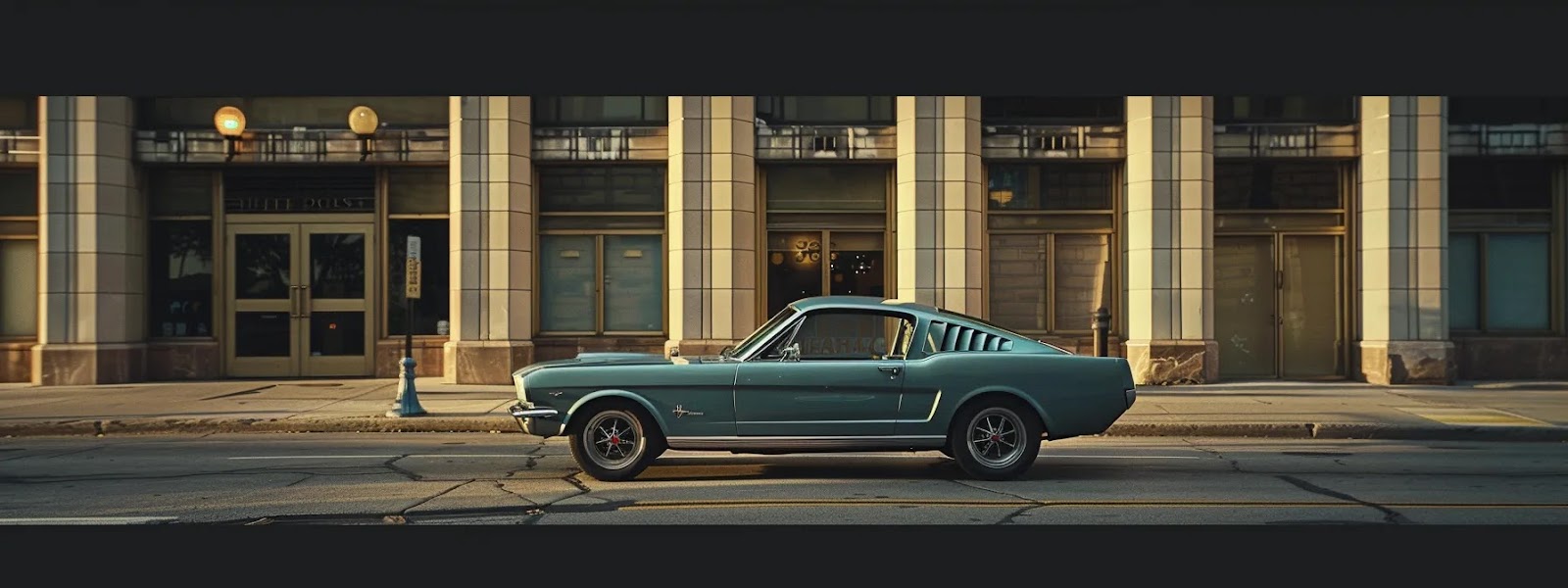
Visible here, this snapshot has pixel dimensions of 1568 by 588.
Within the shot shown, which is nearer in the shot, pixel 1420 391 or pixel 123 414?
pixel 123 414

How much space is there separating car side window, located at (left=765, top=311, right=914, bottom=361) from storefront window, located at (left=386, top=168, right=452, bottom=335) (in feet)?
38.9

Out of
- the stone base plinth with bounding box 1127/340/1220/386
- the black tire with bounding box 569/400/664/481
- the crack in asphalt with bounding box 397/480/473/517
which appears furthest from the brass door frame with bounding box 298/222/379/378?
the stone base plinth with bounding box 1127/340/1220/386

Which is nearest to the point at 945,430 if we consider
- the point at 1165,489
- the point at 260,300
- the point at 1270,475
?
the point at 1165,489

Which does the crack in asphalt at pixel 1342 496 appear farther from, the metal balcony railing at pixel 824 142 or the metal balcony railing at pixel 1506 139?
the metal balcony railing at pixel 1506 139

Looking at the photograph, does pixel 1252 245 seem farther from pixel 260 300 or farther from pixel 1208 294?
pixel 260 300

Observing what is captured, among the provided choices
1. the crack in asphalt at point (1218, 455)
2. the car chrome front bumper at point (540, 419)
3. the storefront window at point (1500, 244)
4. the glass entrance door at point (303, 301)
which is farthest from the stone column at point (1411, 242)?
the glass entrance door at point (303, 301)

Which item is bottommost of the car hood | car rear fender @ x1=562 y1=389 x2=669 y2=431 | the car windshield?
car rear fender @ x1=562 y1=389 x2=669 y2=431

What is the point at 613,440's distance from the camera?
9.97 meters

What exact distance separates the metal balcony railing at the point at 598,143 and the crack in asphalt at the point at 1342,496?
11877 mm

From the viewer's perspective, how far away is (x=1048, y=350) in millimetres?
10211

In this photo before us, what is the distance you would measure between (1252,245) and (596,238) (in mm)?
10517

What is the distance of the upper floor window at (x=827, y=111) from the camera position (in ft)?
65.9

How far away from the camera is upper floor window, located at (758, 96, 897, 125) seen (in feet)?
65.9

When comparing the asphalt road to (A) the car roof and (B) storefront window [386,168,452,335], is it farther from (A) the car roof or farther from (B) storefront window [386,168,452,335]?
(B) storefront window [386,168,452,335]
